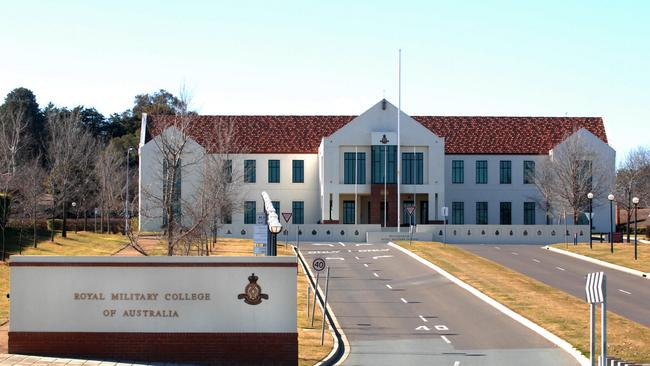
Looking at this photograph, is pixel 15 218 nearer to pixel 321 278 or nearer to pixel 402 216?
pixel 321 278

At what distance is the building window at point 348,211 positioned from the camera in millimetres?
82625

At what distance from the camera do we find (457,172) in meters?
85.6

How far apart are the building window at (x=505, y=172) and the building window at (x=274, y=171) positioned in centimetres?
1883

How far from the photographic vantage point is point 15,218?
5994cm

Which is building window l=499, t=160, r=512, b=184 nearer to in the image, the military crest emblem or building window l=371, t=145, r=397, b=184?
building window l=371, t=145, r=397, b=184

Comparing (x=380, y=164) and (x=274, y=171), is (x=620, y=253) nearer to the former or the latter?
(x=380, y=164)

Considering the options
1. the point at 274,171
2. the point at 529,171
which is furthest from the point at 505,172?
the point at 274,171

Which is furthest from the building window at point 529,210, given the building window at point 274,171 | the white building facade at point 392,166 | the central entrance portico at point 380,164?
the building window at point 274,171

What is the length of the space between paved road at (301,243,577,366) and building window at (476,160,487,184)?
35217 mm

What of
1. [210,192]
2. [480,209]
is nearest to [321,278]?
[210,192]

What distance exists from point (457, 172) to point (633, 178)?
802 inches

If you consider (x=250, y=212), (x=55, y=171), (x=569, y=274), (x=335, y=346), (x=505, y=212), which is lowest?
(x=335, y=346)

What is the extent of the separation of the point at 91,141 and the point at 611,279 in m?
55.5

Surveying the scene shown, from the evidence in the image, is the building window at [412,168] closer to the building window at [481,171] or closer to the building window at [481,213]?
the building window at [481,171]
